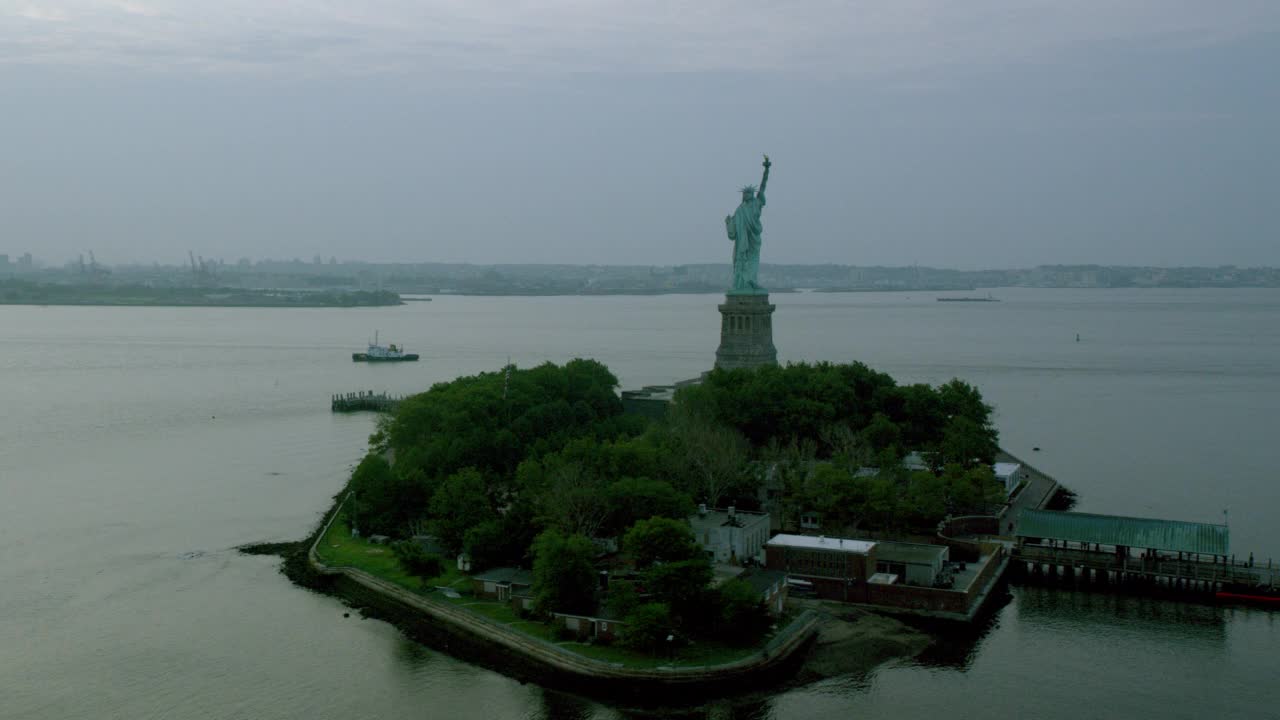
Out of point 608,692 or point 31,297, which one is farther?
point 31,297

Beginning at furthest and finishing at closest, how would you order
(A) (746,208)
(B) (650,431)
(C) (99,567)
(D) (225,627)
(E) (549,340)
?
(E) (549,340), (A) (746,208), (B) (650,431), (C) (99,567), (D) (225,627)

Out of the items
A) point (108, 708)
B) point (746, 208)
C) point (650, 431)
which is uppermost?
point (746, 208)

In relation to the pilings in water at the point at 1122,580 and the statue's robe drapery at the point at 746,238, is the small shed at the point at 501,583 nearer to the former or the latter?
the pilings in water at the point at 1122,580

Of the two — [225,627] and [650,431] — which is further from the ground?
[650,431]

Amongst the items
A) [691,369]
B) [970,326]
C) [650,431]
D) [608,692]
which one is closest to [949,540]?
[650,431]

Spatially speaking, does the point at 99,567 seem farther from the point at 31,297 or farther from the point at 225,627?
the point at 31,297

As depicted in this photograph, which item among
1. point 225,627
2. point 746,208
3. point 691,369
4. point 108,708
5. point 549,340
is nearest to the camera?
point 108,708

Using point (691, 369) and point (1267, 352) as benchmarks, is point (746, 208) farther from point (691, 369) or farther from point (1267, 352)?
point (1267, 352)
